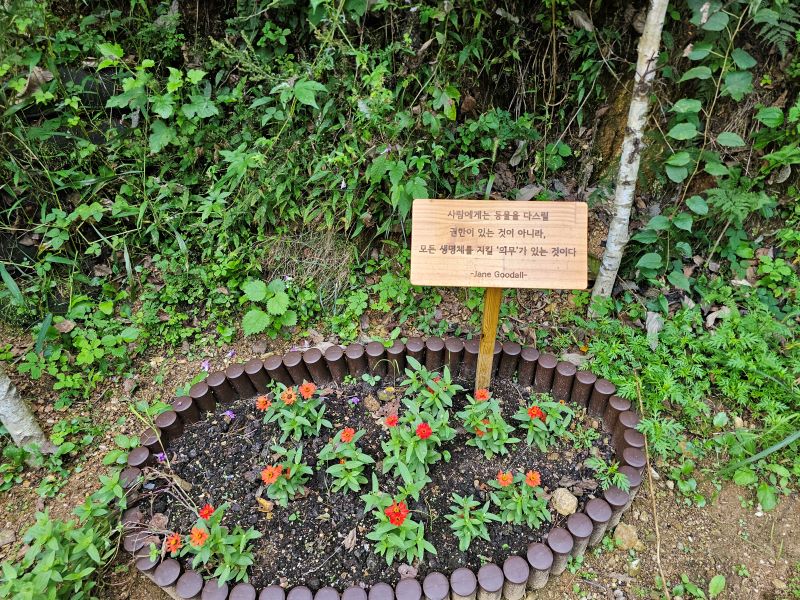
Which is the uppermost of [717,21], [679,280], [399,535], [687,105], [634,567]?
[717,21]

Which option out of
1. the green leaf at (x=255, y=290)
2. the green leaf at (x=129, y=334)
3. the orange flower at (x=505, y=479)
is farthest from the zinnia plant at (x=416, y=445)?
the green leaf at (x=129, y=334)

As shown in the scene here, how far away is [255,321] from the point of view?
3121 mm

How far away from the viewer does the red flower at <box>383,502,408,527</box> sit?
83.9 inches

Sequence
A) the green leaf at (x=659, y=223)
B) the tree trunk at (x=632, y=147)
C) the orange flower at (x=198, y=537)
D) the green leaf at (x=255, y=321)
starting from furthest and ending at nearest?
the green leaf at (x=255, y=321) → the green leaf at (x=659, y=223) → the tree trunk at (x=632, y=147) → the orange flower at (x=198, y=537)

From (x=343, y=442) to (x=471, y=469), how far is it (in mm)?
692

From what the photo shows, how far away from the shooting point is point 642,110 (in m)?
2.64

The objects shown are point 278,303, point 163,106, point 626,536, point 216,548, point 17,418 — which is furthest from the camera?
point 163,106

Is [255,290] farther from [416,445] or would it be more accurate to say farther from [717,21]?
[717,21]

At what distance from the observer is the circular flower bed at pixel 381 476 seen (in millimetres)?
2191

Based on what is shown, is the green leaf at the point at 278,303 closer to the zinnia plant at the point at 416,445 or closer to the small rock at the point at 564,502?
the zinnia plant at the point at 416,445

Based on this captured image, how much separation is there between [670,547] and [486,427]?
106 centimetres

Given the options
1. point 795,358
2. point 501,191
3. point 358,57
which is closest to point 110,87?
point 358,57

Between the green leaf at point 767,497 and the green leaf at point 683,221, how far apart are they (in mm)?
1445

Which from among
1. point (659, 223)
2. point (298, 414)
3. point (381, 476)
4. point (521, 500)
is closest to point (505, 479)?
point (521, 500)
